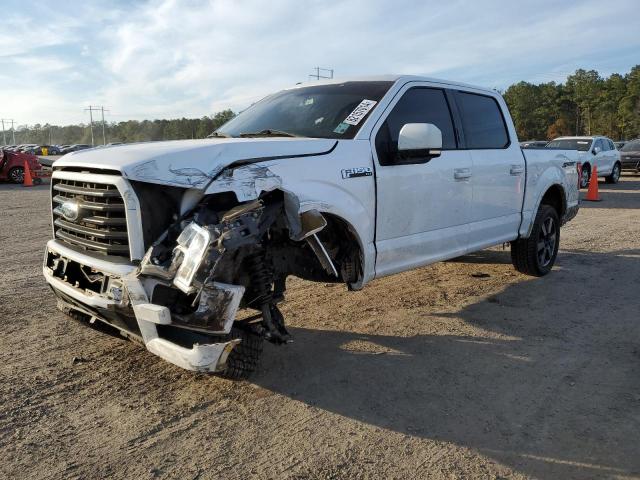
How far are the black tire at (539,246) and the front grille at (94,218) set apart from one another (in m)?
4.65

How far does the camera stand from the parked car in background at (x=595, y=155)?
18.7m

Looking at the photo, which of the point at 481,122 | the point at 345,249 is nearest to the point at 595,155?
the point at 481,122

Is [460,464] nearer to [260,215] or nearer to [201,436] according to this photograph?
[201,436]

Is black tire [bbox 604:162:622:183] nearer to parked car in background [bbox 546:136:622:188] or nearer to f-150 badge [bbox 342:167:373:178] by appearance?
parked car in background [bbox 546:136:622:188]

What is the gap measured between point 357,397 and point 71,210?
2148 mm

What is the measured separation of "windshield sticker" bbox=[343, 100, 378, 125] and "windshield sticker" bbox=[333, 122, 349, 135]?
40 millimetres

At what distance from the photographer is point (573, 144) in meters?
19.5

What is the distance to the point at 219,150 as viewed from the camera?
3232 millimetres

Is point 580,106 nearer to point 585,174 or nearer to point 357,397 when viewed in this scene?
point 585,174

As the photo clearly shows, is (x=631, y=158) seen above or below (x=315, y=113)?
below

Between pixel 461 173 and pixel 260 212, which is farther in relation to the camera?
pixel 461 173

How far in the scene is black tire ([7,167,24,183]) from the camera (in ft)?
70.2

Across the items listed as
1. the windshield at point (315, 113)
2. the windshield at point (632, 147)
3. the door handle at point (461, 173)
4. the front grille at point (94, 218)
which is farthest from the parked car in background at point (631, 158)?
the front grille at point (94, 218)

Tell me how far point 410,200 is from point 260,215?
5.39ft
